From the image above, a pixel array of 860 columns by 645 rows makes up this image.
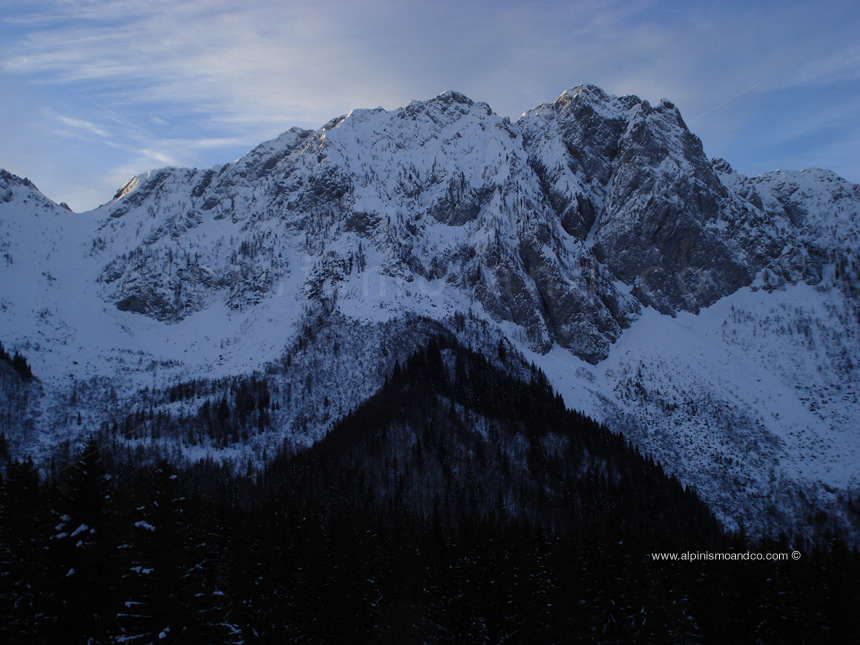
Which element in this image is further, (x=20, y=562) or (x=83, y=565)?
(x=20, y=562)

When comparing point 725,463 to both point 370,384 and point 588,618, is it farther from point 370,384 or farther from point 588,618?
point 588,618

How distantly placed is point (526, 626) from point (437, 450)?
321 ft

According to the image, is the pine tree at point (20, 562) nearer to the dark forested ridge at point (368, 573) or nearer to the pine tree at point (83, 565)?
the dark forested ridge at point (368, 573)

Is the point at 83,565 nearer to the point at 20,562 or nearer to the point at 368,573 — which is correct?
the point at 20,562

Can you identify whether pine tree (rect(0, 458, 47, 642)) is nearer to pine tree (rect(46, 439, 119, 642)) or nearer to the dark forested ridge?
the dark forested ridge

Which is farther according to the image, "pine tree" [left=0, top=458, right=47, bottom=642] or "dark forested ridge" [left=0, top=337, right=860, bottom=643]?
"dark forested ridge" [left=0, top=337, right=860, bottom=643]

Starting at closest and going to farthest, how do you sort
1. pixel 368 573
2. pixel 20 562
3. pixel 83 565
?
pixel 83 565 < pixel 20 562 < pixel 368 573

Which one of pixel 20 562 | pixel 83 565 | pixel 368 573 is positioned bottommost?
pixel 368 573

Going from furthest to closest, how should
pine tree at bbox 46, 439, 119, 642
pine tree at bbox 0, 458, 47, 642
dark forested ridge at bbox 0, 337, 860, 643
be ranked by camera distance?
dark forested ridge at bbox 0, 337, 860, 643 → pine tree at bbox 0, 458, 47, 642 → pine tree at bbox 46, 439, 119, 642

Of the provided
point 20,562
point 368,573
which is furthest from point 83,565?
point 368,573

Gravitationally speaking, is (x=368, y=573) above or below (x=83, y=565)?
below

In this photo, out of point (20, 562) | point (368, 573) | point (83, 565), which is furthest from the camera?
point (368, 573)

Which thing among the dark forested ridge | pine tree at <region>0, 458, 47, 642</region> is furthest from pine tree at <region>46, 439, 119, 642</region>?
pine tree at <region>0, 458, 47, 642</region>

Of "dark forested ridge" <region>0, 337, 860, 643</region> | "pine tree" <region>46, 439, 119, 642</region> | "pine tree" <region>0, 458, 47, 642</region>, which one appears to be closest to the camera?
"pine tree" <region>46, 439, 119, 642</region>
